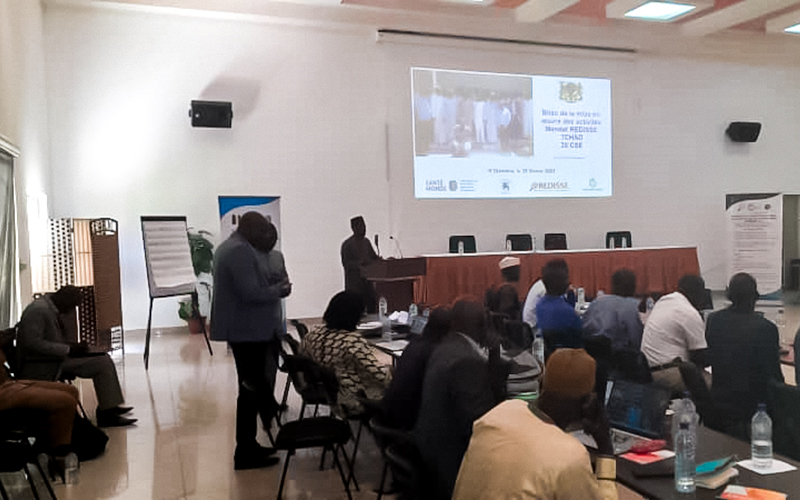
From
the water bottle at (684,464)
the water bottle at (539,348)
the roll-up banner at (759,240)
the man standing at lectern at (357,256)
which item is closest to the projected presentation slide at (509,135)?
the man standing at lectern at (357,256)

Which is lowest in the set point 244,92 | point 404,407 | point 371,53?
point 404,407

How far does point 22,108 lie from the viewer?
6652mm

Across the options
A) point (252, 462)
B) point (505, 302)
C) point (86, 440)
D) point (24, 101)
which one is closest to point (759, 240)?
point (505, 302)

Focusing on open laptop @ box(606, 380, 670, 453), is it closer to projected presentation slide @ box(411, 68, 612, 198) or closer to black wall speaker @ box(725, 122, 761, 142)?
projected presentation slide @ box(411, 68, 612, 198)

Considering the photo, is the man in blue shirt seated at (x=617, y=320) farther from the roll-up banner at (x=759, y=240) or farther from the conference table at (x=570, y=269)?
the conference table at (x=570, y=269)

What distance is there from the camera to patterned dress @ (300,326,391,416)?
3.39 meters

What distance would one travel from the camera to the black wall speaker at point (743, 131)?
1198 cm

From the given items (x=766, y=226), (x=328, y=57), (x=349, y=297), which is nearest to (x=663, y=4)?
(x=766, y=226)

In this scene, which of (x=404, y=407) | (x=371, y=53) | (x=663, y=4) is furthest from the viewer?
(x=371, y=53)

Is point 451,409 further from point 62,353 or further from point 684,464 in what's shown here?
point 62,353

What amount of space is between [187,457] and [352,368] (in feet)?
4.90

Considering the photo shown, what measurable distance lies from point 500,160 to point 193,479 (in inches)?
310

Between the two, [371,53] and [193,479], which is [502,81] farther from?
[193,479]

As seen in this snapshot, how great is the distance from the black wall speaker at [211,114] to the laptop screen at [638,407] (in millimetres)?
7643
